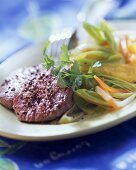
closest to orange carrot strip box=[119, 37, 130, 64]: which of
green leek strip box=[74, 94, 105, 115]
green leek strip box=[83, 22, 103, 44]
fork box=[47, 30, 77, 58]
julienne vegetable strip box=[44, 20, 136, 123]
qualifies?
julienne vegetable strip box=[44, 20, 136, 123]

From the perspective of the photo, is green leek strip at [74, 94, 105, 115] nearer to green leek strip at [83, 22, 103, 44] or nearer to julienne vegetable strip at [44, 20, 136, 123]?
julienne vegetable strip at [44, 20, 136, 123]

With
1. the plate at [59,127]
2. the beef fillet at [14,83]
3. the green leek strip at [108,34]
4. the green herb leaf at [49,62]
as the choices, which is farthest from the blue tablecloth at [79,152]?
the green leek strip at [108,34]

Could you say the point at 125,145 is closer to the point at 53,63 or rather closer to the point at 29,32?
the point at 53,63

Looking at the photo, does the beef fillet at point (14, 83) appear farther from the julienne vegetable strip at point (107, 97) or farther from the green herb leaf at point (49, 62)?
the julienne vegetable strip at point (107, 97)


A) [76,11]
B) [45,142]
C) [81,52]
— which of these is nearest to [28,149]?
[45,142]

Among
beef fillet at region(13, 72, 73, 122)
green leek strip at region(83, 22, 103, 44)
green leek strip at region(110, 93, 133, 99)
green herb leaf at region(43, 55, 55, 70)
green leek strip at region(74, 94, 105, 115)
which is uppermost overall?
green herb leaf at region(43, 55, 55, 70)

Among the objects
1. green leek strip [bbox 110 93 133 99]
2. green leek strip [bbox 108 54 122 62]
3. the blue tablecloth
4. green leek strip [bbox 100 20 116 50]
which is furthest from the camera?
green leek strip [bbox 100 20 116 50]
